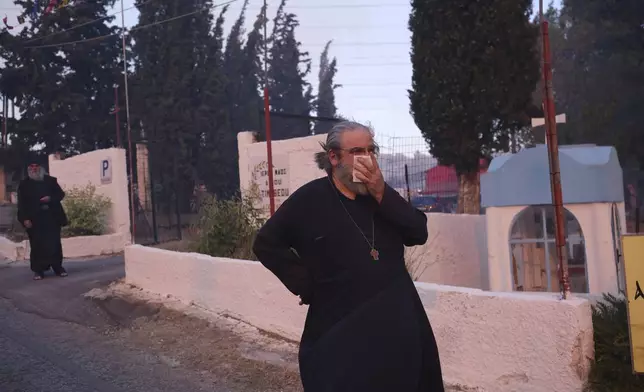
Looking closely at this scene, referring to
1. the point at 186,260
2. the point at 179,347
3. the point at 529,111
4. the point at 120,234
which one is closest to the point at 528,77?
the point at 529,111

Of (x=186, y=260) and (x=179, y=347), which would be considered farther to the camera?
(x=186, y=260)

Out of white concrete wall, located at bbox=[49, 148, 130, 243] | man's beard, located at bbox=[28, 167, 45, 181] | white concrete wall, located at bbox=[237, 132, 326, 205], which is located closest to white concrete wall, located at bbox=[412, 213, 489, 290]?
white concrete wall, located at bbox=[237, 132, 326, 205]

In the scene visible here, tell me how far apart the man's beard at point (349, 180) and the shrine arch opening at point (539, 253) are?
17.7 ft

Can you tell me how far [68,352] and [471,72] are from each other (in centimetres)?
817

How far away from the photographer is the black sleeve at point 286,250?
2996 millimetres

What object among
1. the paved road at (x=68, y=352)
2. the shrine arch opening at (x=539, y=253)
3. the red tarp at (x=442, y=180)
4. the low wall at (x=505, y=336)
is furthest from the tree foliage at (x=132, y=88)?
the low wall at (x=505, y=336)

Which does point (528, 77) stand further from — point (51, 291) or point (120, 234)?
point (120, 234)

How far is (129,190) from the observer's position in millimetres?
17766

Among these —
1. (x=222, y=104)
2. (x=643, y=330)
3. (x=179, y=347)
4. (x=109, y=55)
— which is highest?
(x=109, y=55)

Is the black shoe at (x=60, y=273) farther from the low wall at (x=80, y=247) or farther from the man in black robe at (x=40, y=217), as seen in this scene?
the low wall at (x=80, y=247)

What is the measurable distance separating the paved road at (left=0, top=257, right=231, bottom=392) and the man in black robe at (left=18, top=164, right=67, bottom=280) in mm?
715

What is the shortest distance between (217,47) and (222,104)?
3.00m

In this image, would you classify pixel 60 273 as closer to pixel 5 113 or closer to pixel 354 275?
pixel 354 275

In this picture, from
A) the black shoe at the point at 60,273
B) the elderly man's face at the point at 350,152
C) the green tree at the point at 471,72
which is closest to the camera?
the elderly man's face at the point at 350,152
